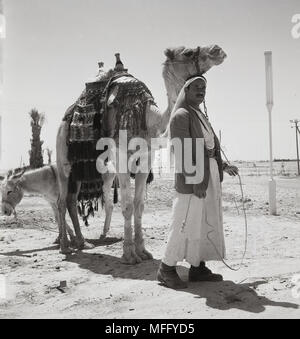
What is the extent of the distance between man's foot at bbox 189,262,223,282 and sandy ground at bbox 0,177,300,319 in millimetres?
111

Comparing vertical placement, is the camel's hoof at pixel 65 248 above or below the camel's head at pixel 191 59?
below

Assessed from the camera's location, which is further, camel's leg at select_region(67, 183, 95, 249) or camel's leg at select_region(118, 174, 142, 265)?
camel's leg at select_region(67, 183, 95, 249)

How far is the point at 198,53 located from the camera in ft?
16.5

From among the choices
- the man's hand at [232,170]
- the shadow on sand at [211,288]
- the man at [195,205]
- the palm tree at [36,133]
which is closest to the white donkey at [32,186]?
the shadow on sand at [211,288]

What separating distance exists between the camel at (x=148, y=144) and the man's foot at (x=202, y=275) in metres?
1.40

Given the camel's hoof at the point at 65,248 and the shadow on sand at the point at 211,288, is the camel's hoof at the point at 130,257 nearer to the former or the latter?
the shadow on sand at the point at 211,288

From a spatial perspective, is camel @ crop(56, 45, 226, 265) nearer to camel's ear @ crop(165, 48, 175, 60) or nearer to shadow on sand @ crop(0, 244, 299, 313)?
camel's ear @ crop(165, 48, 175, 60)

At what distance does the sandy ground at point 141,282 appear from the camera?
13.2 feet

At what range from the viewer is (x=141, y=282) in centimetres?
505

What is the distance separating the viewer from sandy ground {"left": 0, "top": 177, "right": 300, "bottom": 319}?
4031 millimetres

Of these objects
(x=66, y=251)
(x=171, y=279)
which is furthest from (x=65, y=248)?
(x=171, y=279)

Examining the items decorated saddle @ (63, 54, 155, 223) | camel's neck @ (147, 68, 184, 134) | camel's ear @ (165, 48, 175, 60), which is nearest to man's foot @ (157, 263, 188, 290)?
camel's neck @ (147, 68, 184, 134)

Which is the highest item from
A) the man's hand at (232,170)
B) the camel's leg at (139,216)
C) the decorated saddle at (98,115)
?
the decorated saddle at (98,115)
